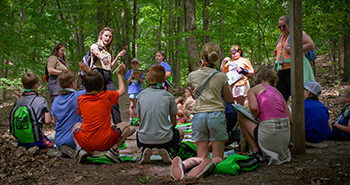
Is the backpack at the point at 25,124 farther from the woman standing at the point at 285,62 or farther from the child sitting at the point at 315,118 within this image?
the child sitting at the point at 315,118

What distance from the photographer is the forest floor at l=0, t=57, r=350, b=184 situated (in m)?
2.65

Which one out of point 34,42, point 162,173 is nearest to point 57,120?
point 162,173

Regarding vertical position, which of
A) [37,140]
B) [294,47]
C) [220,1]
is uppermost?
[220,1]

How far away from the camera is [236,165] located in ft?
9.69

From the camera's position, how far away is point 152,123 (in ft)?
11.9

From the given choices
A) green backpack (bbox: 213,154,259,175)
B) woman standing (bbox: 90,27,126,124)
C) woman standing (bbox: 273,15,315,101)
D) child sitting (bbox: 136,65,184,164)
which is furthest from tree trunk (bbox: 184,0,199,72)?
green backpack (bbox: 213,154,259,175)

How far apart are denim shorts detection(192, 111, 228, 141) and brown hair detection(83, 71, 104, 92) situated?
152 centimetres

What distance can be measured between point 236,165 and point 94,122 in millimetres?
2020

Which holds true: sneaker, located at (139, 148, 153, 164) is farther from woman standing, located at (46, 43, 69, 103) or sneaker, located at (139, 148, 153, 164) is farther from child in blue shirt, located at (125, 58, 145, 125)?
child in blue shirt, located at (125, 58, 145, 125)

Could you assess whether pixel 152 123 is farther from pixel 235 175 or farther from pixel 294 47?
pixel 294 47

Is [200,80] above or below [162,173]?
above

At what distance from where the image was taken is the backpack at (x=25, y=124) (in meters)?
3.96

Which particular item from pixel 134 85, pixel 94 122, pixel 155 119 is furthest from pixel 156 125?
pixel 134 85

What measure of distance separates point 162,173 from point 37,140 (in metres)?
2.16
